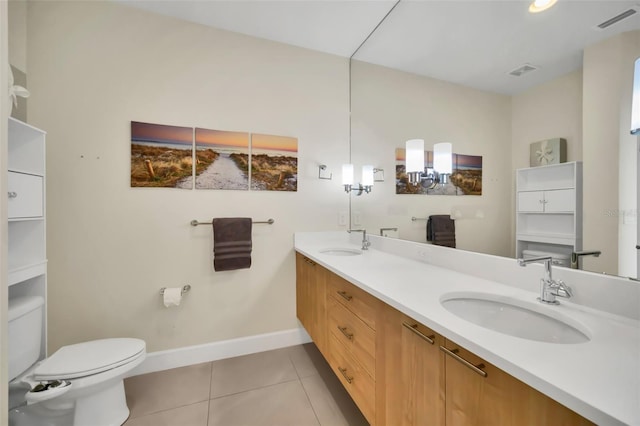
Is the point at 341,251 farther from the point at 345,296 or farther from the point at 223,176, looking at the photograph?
the point at 223,176

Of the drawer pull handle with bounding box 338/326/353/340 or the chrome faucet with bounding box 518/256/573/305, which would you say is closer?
the chrome faucet with bounding box 518/256/573/305

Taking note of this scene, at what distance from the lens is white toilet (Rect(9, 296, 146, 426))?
1.20 meters

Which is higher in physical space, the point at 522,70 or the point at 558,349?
the point at 522,70

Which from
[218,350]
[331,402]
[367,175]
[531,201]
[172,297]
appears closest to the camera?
[531,201]

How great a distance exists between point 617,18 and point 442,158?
0.74m

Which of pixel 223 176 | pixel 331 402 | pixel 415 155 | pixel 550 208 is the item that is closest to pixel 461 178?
pixel 415 155

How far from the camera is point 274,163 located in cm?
211

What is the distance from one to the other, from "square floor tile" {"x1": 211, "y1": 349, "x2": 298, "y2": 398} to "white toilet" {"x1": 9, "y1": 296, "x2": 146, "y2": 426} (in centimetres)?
52

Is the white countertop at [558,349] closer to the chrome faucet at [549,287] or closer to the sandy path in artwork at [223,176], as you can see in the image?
the chrome faucet at [549,287]

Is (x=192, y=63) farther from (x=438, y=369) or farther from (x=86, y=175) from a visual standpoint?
(x=438, y=369)

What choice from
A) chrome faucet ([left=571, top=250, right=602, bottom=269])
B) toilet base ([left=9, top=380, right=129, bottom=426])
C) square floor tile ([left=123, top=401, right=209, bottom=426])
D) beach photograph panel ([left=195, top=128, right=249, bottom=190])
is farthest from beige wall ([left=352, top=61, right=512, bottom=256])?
toilet base ([left=9, top=380, right=129, bottom=426])

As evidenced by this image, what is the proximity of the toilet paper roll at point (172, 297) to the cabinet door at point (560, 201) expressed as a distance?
2140 millimetres

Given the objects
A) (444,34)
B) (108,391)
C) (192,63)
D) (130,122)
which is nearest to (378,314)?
(108,391)

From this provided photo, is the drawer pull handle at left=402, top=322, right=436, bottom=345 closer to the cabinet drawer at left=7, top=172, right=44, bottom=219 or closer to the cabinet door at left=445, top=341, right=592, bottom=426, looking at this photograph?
the cabinet door at left=445, top=341, right=592, bottom=426
